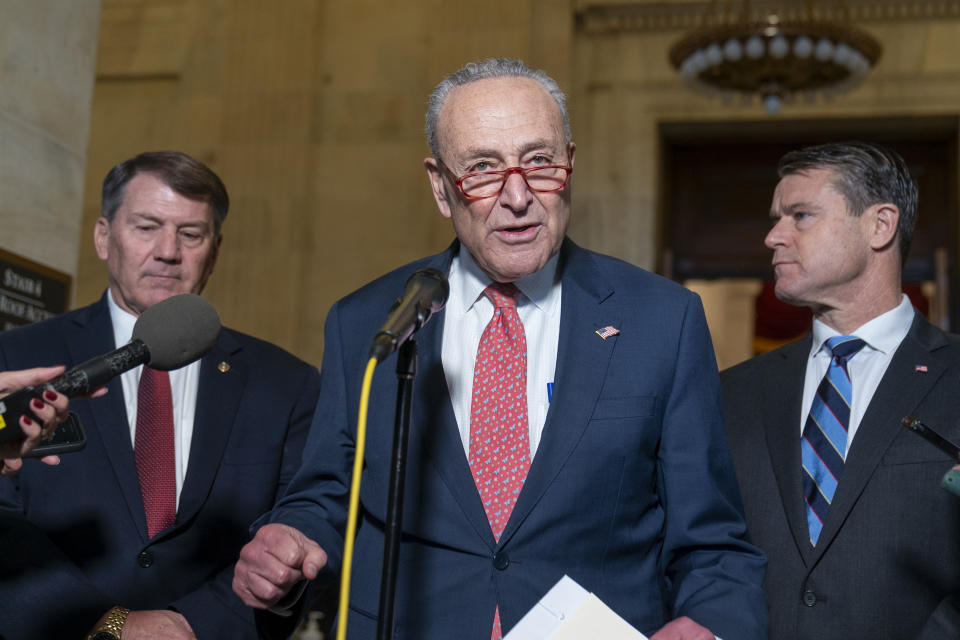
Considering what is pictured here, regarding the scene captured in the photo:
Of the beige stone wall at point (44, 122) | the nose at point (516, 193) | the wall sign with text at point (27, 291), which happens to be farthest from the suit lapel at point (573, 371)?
the beige stone wall at point (44, 122)

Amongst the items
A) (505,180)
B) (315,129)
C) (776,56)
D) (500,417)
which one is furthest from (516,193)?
(315,129)

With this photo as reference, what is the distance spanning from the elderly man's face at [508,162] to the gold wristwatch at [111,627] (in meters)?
1.16

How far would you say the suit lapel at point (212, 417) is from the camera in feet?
9.47

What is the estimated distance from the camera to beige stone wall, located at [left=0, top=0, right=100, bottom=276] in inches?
153

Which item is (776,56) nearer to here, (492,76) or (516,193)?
(492,76)

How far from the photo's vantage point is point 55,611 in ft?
8.51

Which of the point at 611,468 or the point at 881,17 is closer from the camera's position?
the point at 611,468

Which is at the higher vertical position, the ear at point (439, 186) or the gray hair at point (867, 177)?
the gray hair at point (867, 177)

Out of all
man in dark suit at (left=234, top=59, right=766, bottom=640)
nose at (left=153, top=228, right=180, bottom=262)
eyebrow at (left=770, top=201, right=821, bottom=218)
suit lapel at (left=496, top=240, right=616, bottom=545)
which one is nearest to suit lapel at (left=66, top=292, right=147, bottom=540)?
nose at (left=153, top=228, right=180, bottom=262)

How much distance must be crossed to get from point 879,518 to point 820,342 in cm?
62

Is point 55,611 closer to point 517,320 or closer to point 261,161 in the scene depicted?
point 517,320

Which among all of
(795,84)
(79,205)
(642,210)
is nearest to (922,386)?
(79,205)

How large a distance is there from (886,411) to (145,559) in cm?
194

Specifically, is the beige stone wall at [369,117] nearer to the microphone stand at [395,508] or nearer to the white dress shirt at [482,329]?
the white dress shirt at [482,329]
